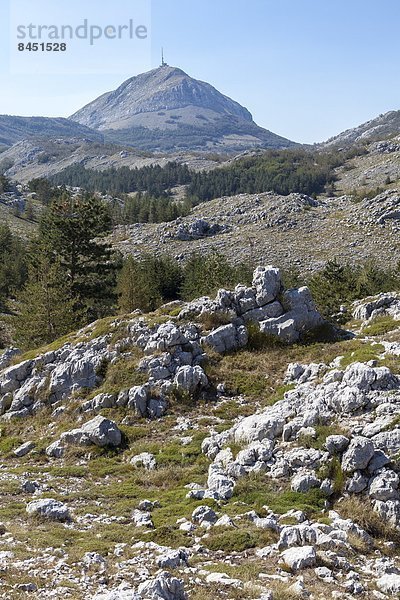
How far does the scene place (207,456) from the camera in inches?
783

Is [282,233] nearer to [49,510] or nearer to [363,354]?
[363,354]

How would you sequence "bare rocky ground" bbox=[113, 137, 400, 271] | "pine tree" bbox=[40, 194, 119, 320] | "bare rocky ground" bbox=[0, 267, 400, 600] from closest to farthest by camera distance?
1. "bare rocky ground" bbox=[0, 267, 400, 600]
2. "pine tree" bbox=[40, 194, 119, 320]
3. "bare rocky ground" bbox=[113, 137, 400, 271]

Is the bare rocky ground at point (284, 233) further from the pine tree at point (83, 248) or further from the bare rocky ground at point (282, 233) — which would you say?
the pine tree at point (83, 248)

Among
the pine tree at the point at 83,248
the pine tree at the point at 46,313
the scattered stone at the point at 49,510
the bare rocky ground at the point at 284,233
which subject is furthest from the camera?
the bare rocky ground at the point at 284,233

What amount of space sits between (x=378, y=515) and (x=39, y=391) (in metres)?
19.9

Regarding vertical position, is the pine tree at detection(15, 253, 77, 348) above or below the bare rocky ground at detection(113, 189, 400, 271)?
below

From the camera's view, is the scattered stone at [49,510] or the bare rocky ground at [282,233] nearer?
the scattered stone at [49,510]

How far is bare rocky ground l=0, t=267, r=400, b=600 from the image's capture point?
39.6 feet

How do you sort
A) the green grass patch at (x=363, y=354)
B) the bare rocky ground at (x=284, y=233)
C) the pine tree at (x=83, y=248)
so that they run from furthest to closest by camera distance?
the bare rocky ground at (x=284, y=233) < the pine tree at (x=83, y=248) < the green grass patch at (x=363, y=354)

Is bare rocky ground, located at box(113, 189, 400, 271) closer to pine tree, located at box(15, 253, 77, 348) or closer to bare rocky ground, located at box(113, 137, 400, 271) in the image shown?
bare rocky ground, located at box(113, 137, 400, 271)

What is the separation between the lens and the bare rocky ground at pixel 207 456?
12.1 meters

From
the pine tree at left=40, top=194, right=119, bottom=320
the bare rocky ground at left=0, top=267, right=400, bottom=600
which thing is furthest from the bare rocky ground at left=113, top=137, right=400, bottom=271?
the bare rocky ground at left=0, top=267, right=400, bottom=600

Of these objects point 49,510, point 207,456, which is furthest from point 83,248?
point 49,510

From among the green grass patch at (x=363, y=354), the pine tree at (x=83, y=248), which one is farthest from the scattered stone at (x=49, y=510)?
the pine tree at (x=83, y=248)
